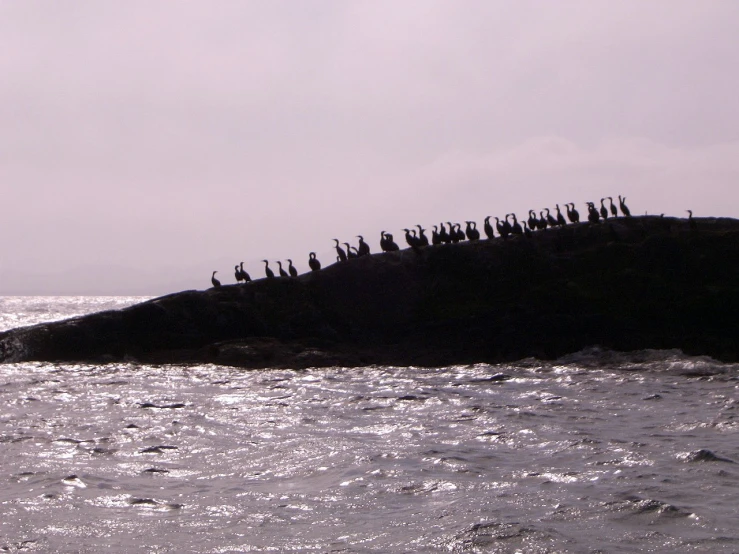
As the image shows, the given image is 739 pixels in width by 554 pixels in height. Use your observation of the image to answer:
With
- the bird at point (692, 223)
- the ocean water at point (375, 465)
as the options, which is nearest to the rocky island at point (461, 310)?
the bird at point (692, 223)

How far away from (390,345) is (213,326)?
22.7ft

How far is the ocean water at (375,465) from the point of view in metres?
11.5

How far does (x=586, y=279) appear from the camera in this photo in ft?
109

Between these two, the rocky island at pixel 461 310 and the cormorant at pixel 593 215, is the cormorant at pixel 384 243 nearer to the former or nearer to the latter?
the rocky island at pixel 461 310

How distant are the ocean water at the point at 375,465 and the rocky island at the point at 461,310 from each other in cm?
443

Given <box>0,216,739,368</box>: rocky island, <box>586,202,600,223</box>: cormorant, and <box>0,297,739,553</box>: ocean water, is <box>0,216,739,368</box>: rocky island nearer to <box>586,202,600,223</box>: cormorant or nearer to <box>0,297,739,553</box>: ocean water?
<box>586,202,600,223</box>: cormorant

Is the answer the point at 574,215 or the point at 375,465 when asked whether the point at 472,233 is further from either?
the point at 375,465

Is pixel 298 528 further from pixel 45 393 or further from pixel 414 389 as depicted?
pixel 45 393

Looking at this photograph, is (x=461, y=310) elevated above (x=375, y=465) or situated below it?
above

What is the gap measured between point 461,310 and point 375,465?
17816mm

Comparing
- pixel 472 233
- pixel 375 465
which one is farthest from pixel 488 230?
pixel 375 465

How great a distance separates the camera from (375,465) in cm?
1563

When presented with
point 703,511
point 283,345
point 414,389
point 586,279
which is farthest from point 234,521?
point 586,279

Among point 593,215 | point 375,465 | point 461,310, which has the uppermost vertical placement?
point 593,215
